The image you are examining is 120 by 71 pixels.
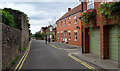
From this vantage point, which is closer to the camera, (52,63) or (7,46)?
(7,46)

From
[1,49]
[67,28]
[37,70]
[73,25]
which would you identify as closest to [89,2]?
[37,70]

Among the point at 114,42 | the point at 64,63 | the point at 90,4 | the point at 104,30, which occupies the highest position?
the point at 90,4

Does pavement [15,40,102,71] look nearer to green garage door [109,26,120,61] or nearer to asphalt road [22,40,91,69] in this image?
asphalt road [22,40,91,69]

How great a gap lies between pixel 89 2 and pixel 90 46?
15.2ft

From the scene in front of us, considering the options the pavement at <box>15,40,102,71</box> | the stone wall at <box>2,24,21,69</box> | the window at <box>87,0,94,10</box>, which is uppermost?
the window at <box>87,0,94,10</box>

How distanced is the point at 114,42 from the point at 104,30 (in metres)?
1.25

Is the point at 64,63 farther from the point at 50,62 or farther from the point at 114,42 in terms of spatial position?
the point at 114,42

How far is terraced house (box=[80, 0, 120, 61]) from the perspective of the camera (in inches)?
336

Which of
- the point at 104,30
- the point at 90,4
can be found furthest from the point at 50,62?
the point at 90,4

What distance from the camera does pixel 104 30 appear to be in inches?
407

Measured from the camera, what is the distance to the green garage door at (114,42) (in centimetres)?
941

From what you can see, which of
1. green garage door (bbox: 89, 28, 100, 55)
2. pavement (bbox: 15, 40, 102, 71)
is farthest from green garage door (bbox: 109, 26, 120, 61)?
pavement (bbox: 15, 40, 102, 71)

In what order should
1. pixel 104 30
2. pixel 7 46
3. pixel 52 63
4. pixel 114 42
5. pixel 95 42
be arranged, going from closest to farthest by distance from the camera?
pixel 7 46 → pixel 52 63 → pixel 114 42 → pixel 104 30 → pixel 95 42

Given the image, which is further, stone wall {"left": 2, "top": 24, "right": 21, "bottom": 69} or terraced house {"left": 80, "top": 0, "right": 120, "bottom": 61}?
terraced house {"left": 80, "top": 0, "right": 120, "bottom": 61}
